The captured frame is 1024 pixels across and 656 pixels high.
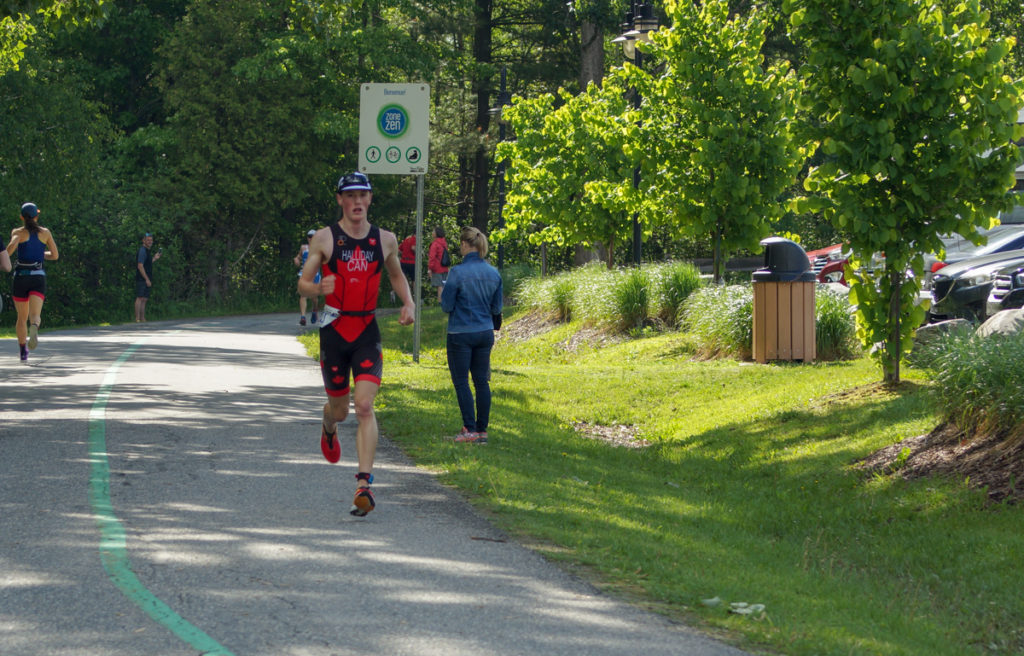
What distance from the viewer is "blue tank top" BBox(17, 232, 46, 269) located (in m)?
15.5

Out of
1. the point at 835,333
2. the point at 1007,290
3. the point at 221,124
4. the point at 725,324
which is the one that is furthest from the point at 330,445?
the point at 221,124

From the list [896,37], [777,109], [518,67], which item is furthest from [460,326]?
[518,67]

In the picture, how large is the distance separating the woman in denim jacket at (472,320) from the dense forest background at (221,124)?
905 inches

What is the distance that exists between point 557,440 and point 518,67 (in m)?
36.3

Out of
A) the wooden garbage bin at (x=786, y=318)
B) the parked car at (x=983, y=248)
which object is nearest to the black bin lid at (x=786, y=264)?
the wooden garbage bin at (x=786, y=318)

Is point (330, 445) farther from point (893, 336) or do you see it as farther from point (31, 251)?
point (31, 251)

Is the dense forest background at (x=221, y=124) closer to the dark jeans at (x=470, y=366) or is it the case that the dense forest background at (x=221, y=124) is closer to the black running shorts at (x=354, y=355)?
the dark jeans at (x=470, y=366)

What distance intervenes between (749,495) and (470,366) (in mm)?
2534

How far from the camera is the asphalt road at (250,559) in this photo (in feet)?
16.4

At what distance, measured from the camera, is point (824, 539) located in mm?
8805

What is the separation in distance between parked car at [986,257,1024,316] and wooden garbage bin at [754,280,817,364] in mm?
3094

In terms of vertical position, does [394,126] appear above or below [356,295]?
above

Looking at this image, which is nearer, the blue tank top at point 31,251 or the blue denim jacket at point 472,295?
the blue denim jacket at point 472,295

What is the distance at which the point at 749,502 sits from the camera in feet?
32.3
